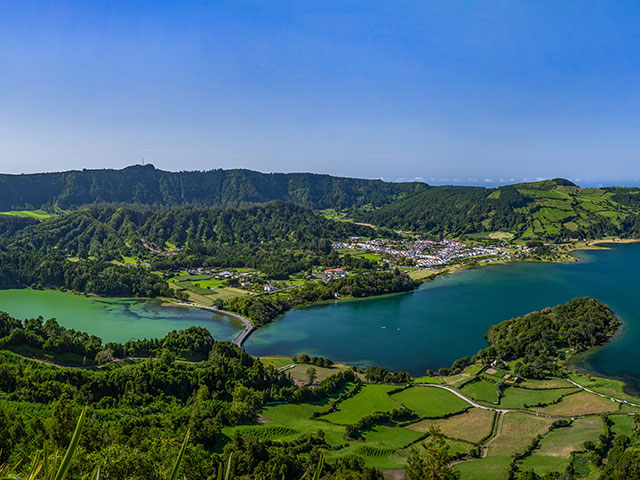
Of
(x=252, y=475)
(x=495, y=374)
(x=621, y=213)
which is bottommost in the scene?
(x=495, y=374)

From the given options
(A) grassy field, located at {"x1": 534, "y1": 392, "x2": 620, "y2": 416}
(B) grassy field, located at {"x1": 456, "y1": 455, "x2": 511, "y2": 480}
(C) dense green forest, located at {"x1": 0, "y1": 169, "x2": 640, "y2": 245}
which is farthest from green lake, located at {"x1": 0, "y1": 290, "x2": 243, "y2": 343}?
(C) dense green forest, located at {"x1": 0, "y1": 169, "x2": 640, "y2": 245}

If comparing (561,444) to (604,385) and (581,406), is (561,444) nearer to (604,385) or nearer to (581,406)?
(581,406)

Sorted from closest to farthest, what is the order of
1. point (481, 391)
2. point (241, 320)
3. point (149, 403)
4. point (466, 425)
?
1. point (149, 403)
2. point (466, 425)
3. point (481, 391)
4. point (241, 320)

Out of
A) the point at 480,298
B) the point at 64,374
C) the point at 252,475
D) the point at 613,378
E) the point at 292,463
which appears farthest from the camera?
the point at 480,298

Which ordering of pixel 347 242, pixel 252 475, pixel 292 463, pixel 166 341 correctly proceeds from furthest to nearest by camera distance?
pixel 347 242
pixel 166 341
pixel 292 463
pixel 252 475

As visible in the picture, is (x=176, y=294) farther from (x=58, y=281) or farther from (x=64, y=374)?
(x=64, y=374)

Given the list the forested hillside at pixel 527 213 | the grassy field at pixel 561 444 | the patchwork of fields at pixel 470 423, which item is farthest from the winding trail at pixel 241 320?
the forested hillside at pixel 527 213

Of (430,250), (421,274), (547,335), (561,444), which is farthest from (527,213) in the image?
(561,444)

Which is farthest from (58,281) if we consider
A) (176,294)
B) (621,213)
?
(621,213)
